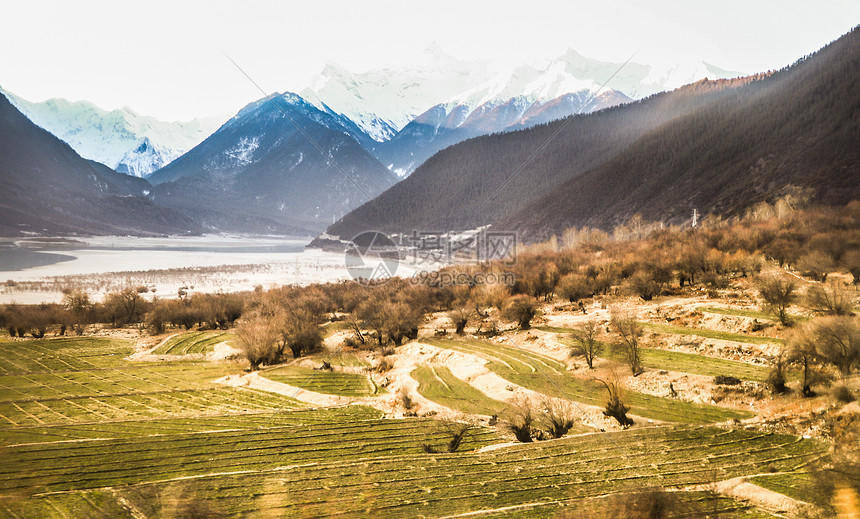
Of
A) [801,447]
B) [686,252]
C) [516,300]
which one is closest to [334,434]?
[801,447]

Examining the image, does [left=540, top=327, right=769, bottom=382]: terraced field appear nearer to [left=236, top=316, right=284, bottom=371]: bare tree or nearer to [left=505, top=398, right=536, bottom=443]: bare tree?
[left=505, top=398, right=536, bottom=443]: bare tree

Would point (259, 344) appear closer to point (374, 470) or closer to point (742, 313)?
point (374, 470)

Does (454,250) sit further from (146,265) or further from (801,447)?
(801,447)

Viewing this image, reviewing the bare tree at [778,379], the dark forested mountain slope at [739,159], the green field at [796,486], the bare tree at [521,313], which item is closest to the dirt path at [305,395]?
the bare tree at [521,313]

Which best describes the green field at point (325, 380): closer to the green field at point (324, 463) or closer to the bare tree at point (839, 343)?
the green field at point (324, 463)

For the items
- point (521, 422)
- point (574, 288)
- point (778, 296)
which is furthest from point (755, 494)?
point (574, 288)
